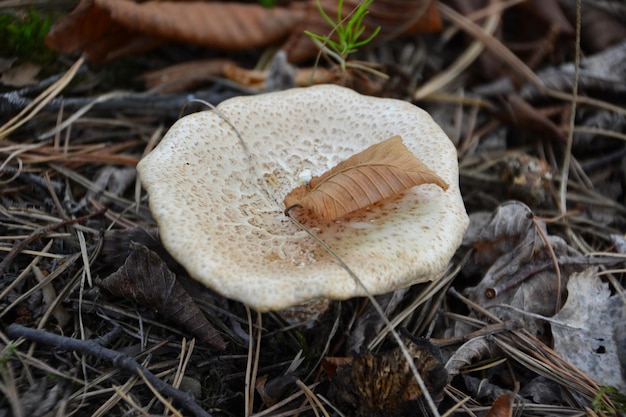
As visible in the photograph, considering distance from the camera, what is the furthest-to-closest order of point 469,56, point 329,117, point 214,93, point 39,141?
point 469,56
point 214,93
point 39,141
point 329,117

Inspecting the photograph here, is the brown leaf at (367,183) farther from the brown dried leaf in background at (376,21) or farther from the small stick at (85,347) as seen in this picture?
the brown dried leaf in background at (376,21)

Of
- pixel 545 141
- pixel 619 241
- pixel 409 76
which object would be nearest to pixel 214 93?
pixel 409 76

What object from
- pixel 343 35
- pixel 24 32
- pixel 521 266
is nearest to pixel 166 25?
pixel 24 32

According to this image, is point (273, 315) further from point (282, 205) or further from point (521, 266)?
point (521, 266)

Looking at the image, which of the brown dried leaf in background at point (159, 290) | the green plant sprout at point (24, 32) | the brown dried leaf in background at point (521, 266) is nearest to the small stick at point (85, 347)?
the brown dried leaf in background at point (159, 290)

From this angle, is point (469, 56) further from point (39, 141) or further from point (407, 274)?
point (39, 141)

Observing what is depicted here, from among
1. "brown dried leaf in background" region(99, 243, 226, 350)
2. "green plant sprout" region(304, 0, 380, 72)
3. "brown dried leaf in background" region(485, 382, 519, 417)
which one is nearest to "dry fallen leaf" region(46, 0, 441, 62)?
"green plant sprout" region(304, 0, 380, 72)

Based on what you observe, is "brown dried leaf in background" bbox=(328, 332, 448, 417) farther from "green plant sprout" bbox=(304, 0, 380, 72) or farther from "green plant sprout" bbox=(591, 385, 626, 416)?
"green plant sprout" bbox=(304, 0, 380, 72)
